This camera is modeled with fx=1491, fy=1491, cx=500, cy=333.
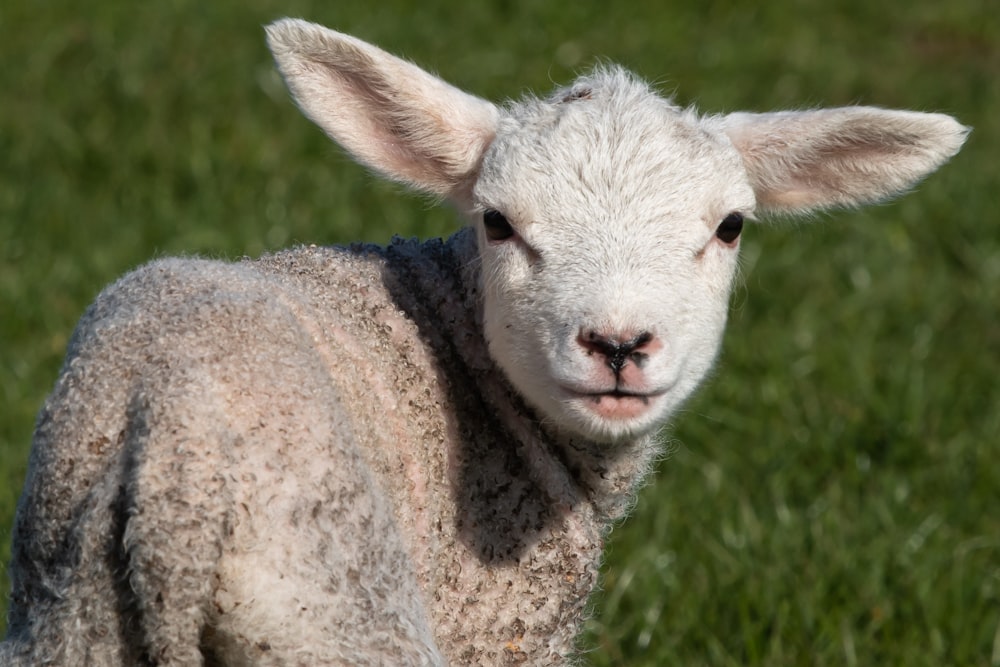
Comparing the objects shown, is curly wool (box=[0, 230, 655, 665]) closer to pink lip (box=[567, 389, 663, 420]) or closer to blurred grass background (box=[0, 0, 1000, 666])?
pink lip (box=[567, 389, 663, 420])

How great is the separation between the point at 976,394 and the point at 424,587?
4.73 m

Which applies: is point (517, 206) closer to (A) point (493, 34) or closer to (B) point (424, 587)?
(B) point (424, 587)

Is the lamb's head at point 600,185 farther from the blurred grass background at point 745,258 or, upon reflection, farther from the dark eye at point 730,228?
the blurred grass background at point 745,258

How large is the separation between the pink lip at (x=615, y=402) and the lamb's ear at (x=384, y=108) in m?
0.81

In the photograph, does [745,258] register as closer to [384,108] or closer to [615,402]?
[384,108]

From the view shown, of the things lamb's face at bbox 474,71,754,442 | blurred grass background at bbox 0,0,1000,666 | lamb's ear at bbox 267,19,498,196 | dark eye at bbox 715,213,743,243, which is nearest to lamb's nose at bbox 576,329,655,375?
lamb's face at bbox 474,71,754,442

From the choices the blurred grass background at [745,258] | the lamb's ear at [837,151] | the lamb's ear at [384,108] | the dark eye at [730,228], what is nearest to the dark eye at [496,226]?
the lamb's ear at [384,108]

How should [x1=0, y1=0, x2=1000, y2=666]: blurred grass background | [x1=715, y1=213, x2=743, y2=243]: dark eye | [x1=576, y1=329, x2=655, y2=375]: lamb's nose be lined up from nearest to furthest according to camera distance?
[x1=576, y1=329, x2=655, y2=375]: lamb's nose
[x1=715, y1=213, x2=743, y2=243]: dark eye
[x1=0, y1=0, x2=1000, y2=666]: blurred grass background

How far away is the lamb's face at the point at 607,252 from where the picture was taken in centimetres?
318

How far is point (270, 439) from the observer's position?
2564mm

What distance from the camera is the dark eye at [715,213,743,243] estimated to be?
360 centimetres

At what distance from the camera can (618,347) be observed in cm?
311

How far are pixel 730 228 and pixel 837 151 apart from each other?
481 millimetres

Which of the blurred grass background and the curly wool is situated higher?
the curly wool
